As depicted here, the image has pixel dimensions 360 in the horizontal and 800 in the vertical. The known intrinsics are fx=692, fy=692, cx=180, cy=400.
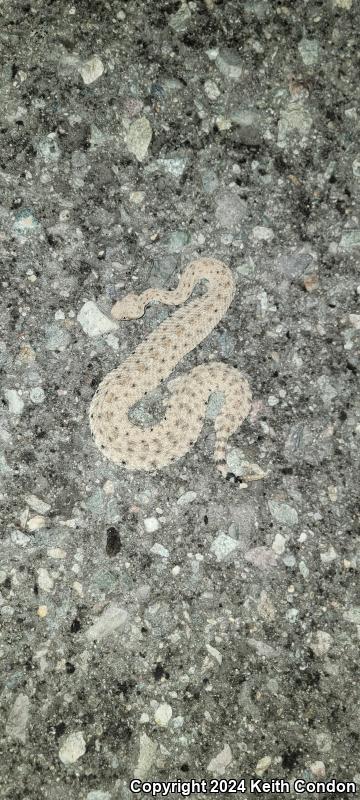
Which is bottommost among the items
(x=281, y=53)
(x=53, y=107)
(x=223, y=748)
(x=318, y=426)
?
(x=223, y=748)

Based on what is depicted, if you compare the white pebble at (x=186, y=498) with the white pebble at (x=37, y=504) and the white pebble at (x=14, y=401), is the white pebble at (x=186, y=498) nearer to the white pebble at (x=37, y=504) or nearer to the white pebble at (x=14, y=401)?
the white pebble at (x=37, y=504)

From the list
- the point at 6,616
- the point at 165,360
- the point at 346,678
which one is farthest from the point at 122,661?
the point at 165,360

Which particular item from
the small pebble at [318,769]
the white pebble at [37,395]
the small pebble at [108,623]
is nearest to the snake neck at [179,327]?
the white pebble at [37,395]

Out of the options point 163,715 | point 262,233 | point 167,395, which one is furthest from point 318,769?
point 262,233

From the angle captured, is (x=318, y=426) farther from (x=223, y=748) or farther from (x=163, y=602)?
(x=223, y=748)

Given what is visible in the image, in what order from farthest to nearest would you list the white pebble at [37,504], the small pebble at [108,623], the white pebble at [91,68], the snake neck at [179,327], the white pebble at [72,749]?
Result: the white pebble at [91,68], the snake neck at [179,327], the white pebble at [37,504], the small pebble at [108,623], the white pebble at [72,749]

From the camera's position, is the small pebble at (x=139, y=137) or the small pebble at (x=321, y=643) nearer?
the small pebble at (x=321, y=643)

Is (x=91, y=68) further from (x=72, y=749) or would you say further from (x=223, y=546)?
(x=72, y=749)

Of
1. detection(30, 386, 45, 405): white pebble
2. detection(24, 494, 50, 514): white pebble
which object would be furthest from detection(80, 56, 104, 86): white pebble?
detection(24, 494, 50, 514): white pebble
